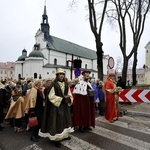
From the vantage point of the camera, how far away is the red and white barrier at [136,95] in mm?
7944

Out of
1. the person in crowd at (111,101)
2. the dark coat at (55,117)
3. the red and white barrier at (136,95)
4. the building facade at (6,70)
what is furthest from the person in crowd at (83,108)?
the building facade at (6,70)

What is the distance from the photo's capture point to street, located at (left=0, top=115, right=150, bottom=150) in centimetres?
434

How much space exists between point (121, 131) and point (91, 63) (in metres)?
66.2

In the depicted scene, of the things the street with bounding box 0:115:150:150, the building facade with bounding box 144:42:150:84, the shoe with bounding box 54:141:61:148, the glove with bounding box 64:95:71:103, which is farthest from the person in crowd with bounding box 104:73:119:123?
the building facade with bounding box 144:42:150:84

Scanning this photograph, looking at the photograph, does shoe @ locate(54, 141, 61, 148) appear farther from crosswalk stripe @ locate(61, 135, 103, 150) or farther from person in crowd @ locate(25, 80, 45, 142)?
person in crowd @ locate(25, 80, 45, 142)

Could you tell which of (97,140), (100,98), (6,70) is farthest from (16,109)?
(6,70)

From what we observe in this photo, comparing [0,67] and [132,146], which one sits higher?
[0,67]

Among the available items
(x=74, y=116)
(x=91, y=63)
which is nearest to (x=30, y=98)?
(x=74, y=116)

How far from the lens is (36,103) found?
4898 mm

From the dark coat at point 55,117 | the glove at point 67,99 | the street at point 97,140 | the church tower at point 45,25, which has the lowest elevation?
the street at point 97,140

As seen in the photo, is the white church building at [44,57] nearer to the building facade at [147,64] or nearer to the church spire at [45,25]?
the church spire at [45,25]

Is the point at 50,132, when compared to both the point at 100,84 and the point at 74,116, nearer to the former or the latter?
the point at 74,116

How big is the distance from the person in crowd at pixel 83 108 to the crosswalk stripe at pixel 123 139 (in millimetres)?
384

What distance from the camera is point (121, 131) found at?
18.4 ft
